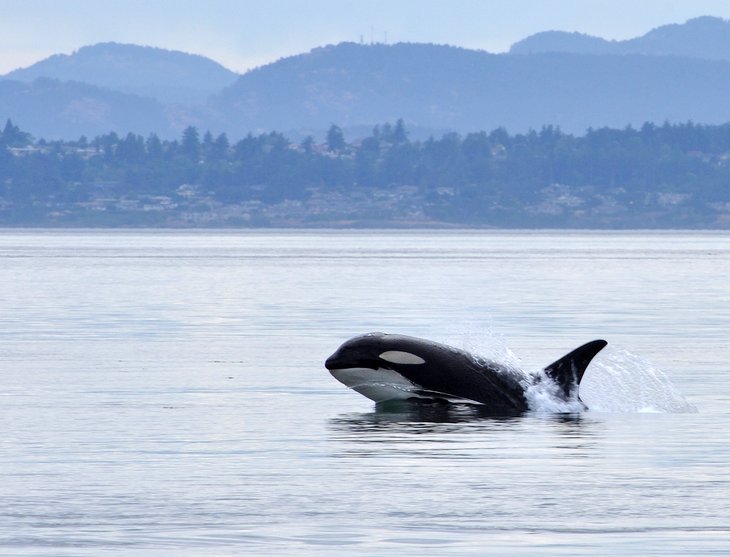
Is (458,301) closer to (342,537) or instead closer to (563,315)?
(563,315)

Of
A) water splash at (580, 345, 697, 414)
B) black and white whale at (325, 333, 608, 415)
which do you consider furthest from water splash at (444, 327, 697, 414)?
black and white whale at (325, 333, 608, 415)

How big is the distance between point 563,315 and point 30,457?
130 ft

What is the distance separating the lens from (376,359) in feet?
102

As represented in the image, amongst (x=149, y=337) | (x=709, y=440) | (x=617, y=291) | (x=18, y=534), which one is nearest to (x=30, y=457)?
(x=18, y=534)

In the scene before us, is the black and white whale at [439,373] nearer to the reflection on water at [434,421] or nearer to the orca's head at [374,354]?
the orca's head at [374,354]

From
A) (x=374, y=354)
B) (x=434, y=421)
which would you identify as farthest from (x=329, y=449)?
(x=374, y=354)

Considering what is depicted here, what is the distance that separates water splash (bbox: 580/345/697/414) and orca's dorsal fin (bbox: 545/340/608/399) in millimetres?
1178

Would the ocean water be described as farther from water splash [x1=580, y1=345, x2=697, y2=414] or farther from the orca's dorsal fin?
the orca's dorsal fin

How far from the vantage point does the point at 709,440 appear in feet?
92.0

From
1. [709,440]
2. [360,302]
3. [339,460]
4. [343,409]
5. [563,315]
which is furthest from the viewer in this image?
[360,302]

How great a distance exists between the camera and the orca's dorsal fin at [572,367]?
102 feet

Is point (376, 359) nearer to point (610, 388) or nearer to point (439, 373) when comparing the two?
point (439, 373)

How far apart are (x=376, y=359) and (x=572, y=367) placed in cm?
336

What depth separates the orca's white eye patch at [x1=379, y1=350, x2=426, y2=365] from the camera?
31062 mm
